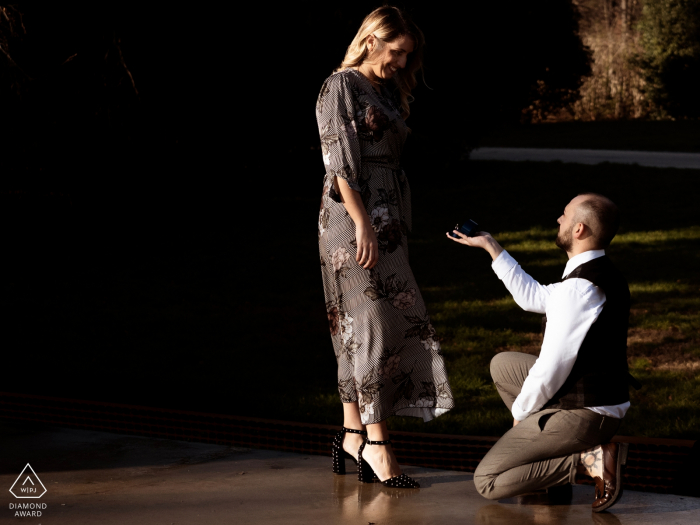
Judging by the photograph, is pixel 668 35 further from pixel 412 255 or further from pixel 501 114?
pixel 412 255

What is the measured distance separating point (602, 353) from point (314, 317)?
505 cm

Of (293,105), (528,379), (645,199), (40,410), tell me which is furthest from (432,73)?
(528,379)

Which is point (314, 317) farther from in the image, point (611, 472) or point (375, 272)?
point (611, 472)

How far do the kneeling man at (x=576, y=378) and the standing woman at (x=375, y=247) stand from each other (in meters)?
0.41

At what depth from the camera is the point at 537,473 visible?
328 centimetres

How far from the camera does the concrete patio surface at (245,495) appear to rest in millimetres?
3234

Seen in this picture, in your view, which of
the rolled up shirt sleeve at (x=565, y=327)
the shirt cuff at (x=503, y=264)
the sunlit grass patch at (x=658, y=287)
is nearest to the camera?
the rolled up shirt sleeve at (x=565, y=327)

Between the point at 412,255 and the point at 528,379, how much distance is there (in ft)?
24.7

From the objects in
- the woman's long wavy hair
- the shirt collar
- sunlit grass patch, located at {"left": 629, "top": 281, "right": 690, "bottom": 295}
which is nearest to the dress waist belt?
the woman's long wavy hair

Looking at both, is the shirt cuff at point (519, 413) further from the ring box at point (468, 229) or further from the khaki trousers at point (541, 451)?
the ring box at point (468, 229)

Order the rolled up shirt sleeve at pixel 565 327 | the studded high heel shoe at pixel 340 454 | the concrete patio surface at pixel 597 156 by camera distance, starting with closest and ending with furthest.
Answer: the rolled up shirt sleeve at pixel 565 327 < the studded high heel shoe at pixel 340 454 < the concrete patio surface at pixel 597 156

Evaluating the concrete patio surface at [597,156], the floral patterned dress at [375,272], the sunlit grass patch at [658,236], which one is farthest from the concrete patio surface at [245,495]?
the concrete patio surface at [597,156]

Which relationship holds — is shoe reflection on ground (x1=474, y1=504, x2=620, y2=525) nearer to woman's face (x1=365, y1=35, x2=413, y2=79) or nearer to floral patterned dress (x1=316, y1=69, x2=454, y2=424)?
floral patterned dress (x1=316, y1=69, x2=454, y2=424)

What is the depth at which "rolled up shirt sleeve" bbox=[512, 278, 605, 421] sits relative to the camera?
3123 mm
